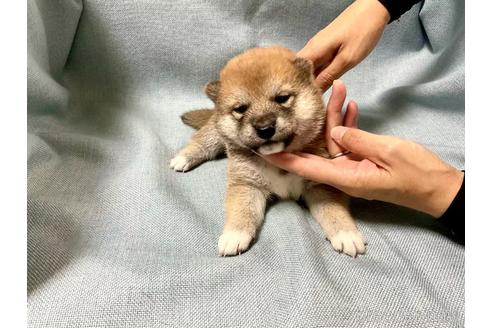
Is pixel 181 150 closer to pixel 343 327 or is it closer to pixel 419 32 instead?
pixel 343 327

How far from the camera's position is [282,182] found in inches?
62.7

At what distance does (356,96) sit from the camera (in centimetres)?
238

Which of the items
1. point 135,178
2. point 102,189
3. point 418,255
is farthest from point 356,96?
point 102,189

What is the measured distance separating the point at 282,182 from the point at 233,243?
0.37 meters

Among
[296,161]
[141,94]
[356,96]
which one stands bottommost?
[141,94]

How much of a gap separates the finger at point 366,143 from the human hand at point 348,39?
44 centimetres

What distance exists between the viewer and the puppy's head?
Result: 143 cm

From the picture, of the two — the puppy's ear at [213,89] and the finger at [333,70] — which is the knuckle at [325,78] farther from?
the puppy's ear at [213,89]

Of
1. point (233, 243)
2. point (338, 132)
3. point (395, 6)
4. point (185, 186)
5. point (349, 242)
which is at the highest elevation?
point (395, 6)

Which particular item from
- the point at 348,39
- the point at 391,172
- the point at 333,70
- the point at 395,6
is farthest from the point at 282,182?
the point at 395,6

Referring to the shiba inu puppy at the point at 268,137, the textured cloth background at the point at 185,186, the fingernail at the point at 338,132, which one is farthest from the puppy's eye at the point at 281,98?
the textured cloth background at the point at 185,186

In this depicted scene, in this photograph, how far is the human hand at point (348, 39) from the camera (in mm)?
1715

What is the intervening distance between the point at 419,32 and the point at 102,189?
205 centimetres

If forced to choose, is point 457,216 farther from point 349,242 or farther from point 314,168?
point 314,168
